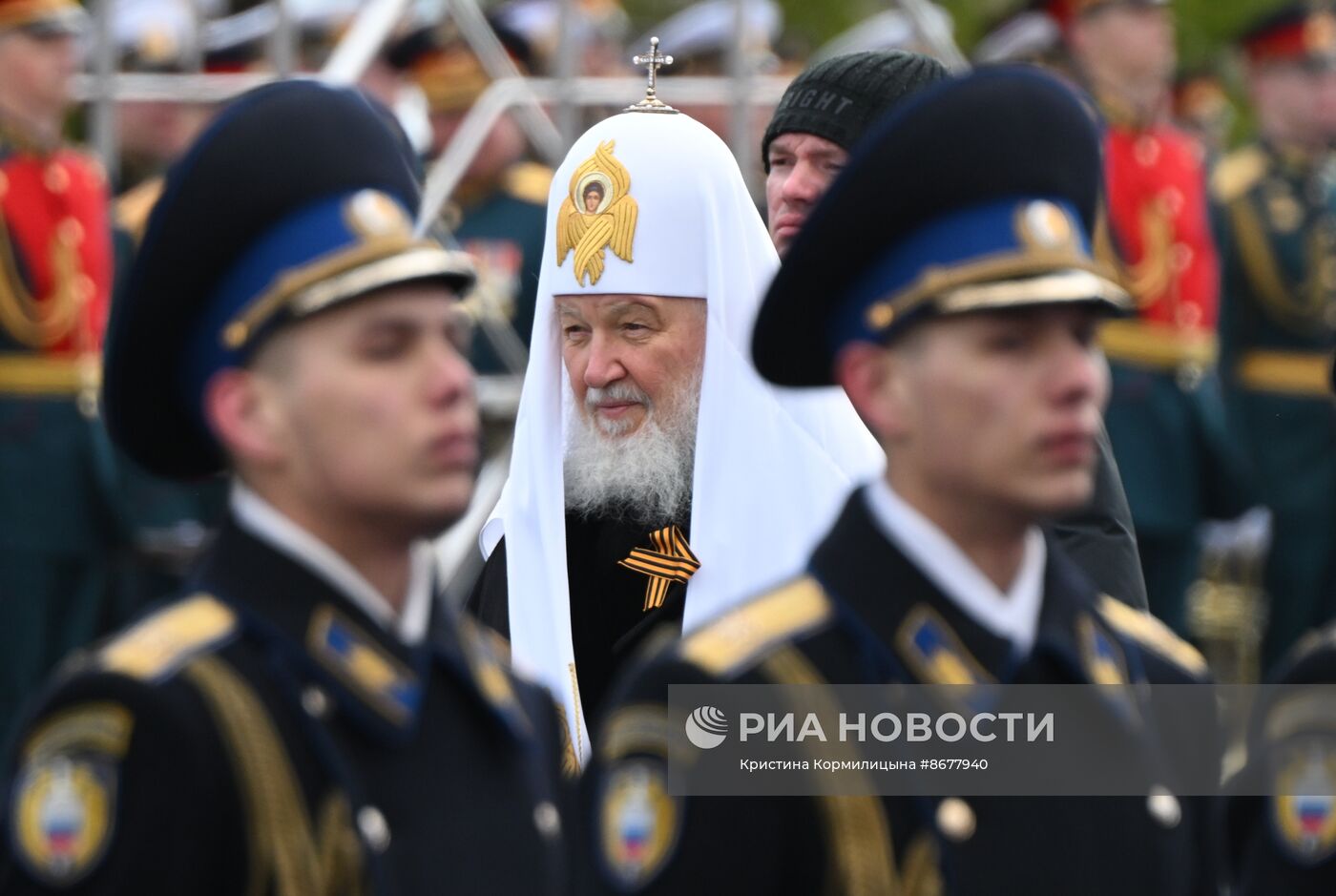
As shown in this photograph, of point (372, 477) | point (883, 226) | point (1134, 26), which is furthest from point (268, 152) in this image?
point (1134, 26)

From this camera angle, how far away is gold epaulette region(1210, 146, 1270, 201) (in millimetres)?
12570

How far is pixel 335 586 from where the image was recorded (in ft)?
12.3

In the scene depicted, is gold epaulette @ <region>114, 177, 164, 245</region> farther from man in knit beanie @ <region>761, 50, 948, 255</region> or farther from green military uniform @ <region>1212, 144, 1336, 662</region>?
man in knit beanie @ <region>761, 50, 948, 255</region>

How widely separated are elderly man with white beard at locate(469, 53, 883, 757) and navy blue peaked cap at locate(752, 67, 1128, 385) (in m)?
1.62

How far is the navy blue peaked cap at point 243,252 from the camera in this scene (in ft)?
12.4

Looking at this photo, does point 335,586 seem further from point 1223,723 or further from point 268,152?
point 1223,723

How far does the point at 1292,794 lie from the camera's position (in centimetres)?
395

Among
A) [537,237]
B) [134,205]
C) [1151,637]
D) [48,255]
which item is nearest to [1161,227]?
[537,237]

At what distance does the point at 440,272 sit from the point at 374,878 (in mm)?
738

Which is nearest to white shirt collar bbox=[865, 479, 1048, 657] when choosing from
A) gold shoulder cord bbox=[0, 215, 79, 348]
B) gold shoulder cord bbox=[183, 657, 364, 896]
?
gold shoulder cord bbox=[183, 657, 364, 896]

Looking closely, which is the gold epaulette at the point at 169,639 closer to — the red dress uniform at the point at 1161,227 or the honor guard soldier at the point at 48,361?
the honor guard soldier at the point at 48,361

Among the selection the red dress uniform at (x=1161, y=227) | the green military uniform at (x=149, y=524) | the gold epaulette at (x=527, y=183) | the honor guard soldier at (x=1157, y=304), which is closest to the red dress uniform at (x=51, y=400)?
the green military uniform at (x=149, y=524)

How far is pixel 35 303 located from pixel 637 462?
5.07m

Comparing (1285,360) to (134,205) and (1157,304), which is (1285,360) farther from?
(134,205)
